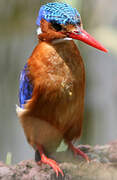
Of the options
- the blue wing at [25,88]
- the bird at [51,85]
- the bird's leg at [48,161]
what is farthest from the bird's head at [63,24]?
the bird's leg at [48,161]

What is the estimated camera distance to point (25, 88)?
1433mm

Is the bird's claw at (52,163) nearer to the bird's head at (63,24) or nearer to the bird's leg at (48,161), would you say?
the bird's leg at (48,161)

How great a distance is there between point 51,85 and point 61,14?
27 cm

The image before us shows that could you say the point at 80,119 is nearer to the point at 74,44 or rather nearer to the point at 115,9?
the point at 74,44

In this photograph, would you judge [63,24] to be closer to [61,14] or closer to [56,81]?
[61,14]

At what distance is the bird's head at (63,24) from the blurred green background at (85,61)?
0.26 feet

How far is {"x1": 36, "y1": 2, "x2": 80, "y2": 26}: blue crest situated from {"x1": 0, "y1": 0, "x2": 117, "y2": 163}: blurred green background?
7 cm

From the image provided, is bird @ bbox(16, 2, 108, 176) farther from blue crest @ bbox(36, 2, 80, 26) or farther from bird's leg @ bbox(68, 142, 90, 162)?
bird's leg @ bbox(68, 142, 90, 162)

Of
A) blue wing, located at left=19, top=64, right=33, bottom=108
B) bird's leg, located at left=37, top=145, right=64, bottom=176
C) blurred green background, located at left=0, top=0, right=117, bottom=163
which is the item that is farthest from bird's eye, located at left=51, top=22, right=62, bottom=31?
bird's leg, located at left=37, top=145, right=64, bottom=176

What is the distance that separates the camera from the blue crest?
1.21 m

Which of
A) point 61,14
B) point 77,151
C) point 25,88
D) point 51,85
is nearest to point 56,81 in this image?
point 51,85

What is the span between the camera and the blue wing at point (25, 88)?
142 cm

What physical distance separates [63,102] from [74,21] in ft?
1.02

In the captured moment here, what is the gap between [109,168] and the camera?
1.26 meters
